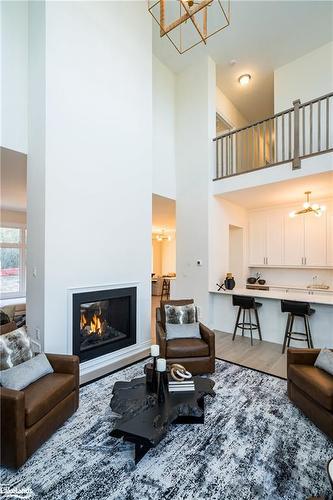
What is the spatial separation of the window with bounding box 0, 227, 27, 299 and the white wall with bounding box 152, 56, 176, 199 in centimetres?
487

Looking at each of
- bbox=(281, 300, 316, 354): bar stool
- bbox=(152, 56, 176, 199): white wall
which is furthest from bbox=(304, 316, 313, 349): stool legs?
bbox=(152, 56, 176, 199): white wall

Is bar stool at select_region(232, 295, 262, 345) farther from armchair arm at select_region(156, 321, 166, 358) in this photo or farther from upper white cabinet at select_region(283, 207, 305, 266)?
upper white cabinet at select_region(283, 207, 305, 266)

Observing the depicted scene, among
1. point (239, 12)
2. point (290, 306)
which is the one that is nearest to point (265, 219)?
point (290, 306)

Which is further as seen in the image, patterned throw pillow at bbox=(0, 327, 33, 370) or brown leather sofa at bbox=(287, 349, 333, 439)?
patterned throw pillow at bbox=(0, 327, 33, 370)

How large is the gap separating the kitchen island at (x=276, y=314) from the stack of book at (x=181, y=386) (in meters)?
2.58

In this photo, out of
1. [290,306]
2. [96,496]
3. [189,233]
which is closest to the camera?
[96,496]

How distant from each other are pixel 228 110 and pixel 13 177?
19.1 feet

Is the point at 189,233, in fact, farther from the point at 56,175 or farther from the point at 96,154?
the point at 56,175

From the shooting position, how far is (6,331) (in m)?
2.42

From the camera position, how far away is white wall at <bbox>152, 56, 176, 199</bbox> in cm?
555

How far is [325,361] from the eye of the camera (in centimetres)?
230

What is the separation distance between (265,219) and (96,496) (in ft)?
20.5

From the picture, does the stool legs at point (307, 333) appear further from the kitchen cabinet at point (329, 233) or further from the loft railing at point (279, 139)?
the loft railing at point (279, 139)

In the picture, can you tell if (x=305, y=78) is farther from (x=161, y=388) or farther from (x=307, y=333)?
(x=161, y=388)
